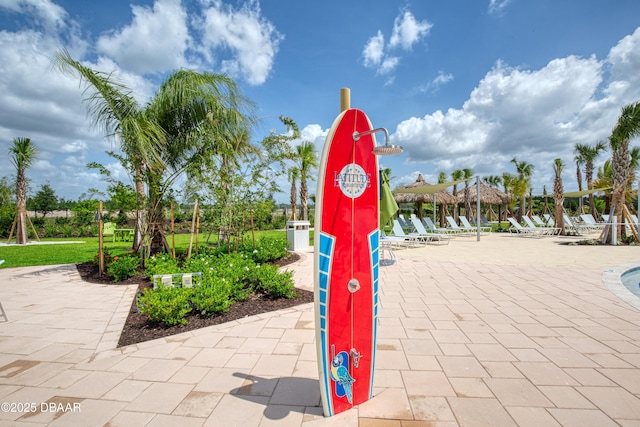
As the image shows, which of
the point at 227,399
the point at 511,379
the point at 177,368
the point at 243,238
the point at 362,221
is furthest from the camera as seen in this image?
the point at 243,238

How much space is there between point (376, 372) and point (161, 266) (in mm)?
4638

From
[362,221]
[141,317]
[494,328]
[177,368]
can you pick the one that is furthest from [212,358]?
[494,328]

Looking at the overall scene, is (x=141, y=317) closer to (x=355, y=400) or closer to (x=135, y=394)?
(x=135, y=394)

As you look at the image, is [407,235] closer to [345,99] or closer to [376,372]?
[376,372]

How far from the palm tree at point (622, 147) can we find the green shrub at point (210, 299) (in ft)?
48.6

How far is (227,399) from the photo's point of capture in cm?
215

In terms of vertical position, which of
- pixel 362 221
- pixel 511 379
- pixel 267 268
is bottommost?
pixel 511 379

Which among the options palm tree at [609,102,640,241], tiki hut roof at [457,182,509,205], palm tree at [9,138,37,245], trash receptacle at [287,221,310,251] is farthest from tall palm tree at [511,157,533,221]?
palm tree at [9,138,37,245]

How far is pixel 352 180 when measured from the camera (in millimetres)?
1970

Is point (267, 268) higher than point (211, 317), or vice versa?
point (267, 268)

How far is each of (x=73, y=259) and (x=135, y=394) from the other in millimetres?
9115

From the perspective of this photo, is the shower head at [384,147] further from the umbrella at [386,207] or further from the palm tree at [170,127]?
the palm tree at [170,127]

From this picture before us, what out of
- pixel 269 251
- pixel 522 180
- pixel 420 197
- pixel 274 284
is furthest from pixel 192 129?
pixel 522 180

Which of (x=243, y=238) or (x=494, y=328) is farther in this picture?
(x=243, y=238)
